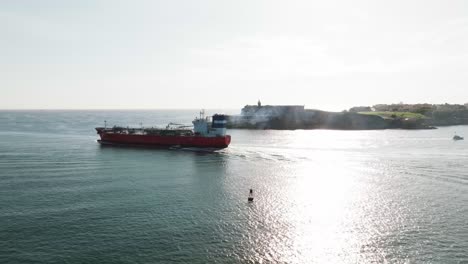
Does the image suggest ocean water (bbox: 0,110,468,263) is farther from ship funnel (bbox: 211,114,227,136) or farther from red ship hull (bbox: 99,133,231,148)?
ship funnel (bbox: 211,114,227,136)

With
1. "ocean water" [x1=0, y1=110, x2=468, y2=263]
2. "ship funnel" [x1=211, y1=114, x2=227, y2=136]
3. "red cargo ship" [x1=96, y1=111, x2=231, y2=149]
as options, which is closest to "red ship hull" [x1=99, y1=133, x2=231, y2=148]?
"red cargo ship" [x1=96, y1=111, x2=231, y2=149]

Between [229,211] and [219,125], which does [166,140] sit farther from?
[229,211]

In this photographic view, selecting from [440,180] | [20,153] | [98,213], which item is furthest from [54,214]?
[440,180]

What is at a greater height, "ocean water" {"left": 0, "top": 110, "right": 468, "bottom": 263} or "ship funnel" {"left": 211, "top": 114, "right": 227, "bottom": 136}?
"ship funnel" {"left": 211, "top": 114, "right": 227, "bottom": 136}

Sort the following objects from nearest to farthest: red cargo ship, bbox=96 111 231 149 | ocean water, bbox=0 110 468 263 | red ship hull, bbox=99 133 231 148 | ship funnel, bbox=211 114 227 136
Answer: ocean water, bbox=0 110 468 263, red ship hull, bbox=99 133 231 148, red cargo ship, bbox=96 111 231 149, ship funnel, bbox=211 114 227 136

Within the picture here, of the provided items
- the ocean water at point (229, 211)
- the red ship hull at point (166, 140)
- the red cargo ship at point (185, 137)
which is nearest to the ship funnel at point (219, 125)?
the red cargo ship at point (185, 137)

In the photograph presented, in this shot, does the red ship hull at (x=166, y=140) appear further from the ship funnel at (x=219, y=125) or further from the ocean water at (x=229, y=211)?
the ocean water at (x=229, y=211)

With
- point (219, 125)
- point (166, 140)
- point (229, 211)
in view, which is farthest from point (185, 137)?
point (229, 211)

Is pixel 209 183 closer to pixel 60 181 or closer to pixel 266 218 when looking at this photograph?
pixel 266 218

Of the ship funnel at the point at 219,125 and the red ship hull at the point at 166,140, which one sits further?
the ship funnel at the point at 219,125
